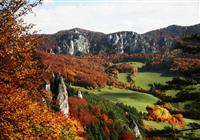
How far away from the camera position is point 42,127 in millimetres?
37156

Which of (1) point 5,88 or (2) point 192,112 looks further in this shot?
(1) point 5,88

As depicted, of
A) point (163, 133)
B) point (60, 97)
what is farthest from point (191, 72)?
point (60, 97)

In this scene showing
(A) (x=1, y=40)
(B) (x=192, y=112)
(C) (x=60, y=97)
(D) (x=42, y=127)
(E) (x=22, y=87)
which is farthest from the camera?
(C) (x=60, y=97)

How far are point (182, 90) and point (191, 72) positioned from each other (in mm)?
1011

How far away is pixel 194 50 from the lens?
68.9 feet

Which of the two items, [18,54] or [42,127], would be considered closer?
[18,54]

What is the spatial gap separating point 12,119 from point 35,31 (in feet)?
20.6

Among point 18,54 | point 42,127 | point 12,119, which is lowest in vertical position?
point 42,127

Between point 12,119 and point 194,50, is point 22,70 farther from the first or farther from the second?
point 194,50

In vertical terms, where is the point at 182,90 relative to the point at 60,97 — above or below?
above

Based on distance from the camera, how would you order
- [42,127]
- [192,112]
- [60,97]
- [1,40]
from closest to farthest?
[192,112] < [1,40] < [42,127] < [60,97]

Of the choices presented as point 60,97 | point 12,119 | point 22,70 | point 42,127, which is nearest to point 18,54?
point 22,70

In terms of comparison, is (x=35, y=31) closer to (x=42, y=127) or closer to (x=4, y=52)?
(x=4, y=52)

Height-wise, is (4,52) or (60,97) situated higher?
(4,52)
